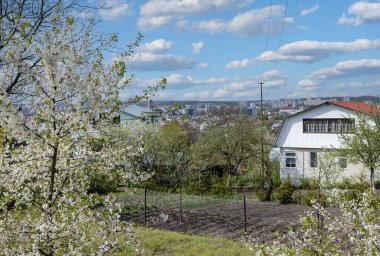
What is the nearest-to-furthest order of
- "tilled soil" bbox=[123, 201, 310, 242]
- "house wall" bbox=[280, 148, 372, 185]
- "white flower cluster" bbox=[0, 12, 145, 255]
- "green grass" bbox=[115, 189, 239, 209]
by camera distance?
1. "white flower cluster" bbox=[0, 12, 145, 255]
2. "tilled soil" bbox=[123, 201, 310, 242]
3. "green grass" bbox=[115, 189, 239, 209]
4. "house wall" bbox=[280, 148, 372, 185]

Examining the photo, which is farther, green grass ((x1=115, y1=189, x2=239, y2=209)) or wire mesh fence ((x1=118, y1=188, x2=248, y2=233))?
green grass ((x1=115, y1=189, x2=239, y2=209))

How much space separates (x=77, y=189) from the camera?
6.26 m

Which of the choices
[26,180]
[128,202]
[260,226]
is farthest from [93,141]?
[128,202]

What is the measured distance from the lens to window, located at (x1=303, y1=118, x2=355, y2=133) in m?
25.5

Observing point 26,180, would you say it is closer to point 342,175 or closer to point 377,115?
point 377,115

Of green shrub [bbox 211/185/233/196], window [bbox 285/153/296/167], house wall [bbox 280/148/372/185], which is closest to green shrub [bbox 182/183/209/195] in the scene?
green shrub [bbox 211/185/233/196]

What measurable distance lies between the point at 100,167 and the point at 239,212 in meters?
10.5

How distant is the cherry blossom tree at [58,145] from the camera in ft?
16.7

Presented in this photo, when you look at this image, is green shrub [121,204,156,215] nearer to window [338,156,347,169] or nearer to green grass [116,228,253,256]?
green grass [116,228,253,256]

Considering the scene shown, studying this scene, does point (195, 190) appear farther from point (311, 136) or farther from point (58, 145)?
point (58, 145)

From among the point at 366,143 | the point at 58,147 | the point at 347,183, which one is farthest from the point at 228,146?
the point at 58,147

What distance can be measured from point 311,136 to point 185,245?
1845 centimetres

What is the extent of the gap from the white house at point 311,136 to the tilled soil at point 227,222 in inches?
402

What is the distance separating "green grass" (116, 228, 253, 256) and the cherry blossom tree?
4041 mm
